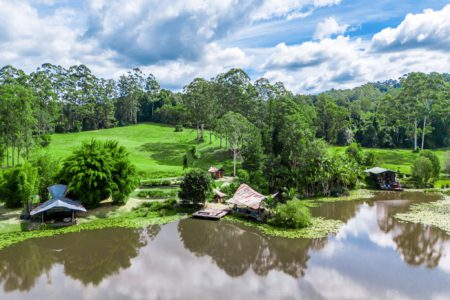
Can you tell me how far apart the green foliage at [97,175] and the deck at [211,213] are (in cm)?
694

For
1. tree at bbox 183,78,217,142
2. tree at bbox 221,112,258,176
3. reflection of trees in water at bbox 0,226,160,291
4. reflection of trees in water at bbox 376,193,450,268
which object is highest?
tree at bbox 183,78,217,142

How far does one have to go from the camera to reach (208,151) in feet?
189

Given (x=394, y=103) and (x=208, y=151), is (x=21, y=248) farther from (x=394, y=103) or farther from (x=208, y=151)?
(x=394, y=103)

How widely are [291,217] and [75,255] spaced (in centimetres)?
1559

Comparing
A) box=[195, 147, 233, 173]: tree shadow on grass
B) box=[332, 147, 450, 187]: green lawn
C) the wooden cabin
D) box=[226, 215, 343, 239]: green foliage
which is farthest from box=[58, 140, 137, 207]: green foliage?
box=[332, 147, 450, 187]: green lawn

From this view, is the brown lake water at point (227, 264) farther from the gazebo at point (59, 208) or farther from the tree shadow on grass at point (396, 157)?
the tree shadow on grass at point (396, 157)

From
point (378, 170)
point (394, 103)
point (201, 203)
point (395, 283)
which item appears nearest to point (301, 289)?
point (395, 283)

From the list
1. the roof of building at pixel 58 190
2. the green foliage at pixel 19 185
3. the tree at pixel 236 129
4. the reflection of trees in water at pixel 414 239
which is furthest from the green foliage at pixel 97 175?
the reflection of trees in water at pixel 414 239

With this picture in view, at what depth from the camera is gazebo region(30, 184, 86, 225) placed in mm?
25406

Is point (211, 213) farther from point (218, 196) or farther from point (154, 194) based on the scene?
point (154, 194)

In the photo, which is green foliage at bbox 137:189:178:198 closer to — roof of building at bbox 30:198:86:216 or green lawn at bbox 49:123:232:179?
green lawn at bbox 49:123:232:179

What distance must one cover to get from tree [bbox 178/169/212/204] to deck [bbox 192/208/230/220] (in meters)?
1.36

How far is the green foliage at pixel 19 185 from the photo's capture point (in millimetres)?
26266

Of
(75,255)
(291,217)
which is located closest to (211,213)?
(291,217)
